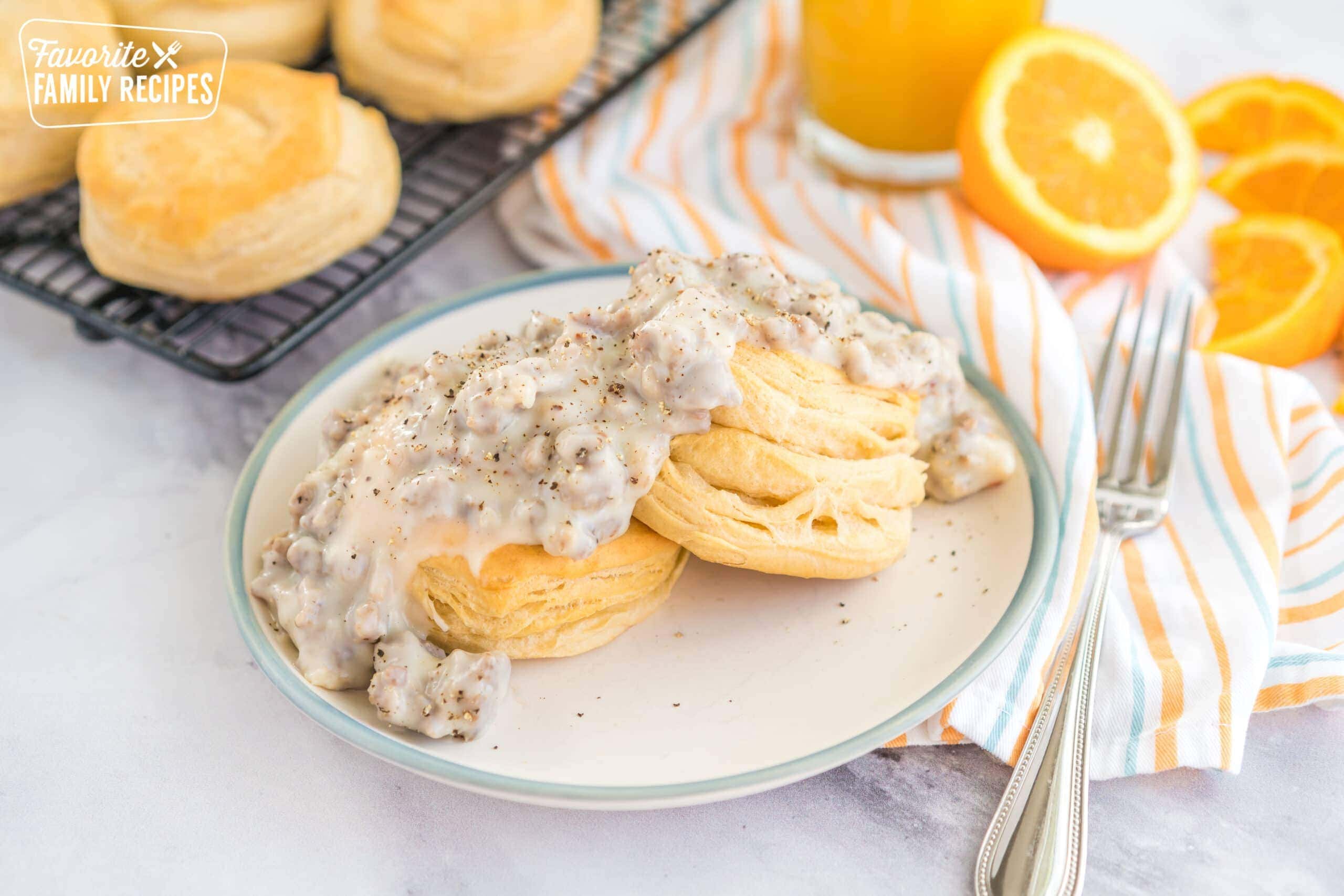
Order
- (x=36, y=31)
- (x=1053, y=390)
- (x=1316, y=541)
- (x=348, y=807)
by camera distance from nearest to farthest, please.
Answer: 1. (x=348, y=807)
2. (x=1316, y=541)
3. (x=1053, y=390)
4. (x=36, y=31)

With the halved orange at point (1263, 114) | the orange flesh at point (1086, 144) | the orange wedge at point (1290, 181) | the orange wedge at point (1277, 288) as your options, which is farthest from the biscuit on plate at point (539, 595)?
the halved orange at point (1263, 114)

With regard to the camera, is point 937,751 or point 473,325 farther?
point 473,325

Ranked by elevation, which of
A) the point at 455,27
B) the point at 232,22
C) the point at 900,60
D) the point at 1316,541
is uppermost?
the point at 900,60

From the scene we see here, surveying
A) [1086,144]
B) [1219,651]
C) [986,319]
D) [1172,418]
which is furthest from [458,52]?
[1219,651]

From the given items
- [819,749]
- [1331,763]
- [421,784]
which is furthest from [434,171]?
[1331,763]

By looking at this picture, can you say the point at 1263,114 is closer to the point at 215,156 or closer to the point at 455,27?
the point at 455,27

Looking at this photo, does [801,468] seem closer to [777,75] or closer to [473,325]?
[473,325]
